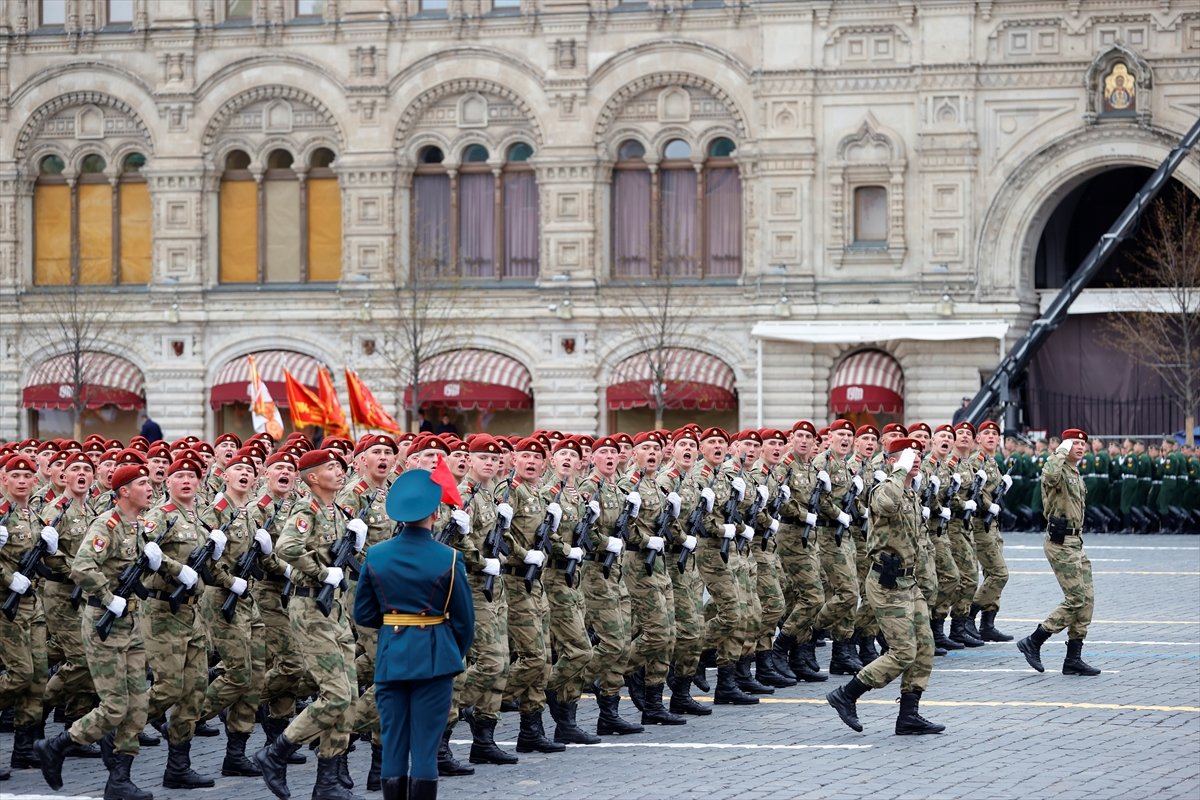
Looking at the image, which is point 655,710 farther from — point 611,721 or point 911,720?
point 911,720

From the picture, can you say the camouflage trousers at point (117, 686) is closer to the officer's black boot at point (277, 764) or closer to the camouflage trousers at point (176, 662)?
the camouflage trousers at point (176, 662)

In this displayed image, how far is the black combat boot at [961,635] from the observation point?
18062mm

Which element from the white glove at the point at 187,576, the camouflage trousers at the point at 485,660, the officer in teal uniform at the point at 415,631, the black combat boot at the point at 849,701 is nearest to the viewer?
the officer in teal uniform at the point at 415,631

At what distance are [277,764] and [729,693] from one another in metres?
4.48

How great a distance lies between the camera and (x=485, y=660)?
12367mm

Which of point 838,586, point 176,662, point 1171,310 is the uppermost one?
point 1171,310

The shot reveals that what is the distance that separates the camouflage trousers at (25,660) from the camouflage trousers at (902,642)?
17.3 feet

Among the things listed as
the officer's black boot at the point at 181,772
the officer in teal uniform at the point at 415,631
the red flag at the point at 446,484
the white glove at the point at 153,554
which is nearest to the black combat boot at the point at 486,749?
the officer's black boot at the point at 181,772

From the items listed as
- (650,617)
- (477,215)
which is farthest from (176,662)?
(477,215)

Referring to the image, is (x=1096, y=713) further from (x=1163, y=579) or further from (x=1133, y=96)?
(x=1133, y=96)

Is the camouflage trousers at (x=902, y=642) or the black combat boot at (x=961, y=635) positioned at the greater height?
the camouflage trousers at (x=902, y=642)

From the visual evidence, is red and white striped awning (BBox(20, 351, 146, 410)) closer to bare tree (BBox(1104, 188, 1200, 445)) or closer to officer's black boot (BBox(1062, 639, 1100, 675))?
bare tree (BBox(1104, 188, 1200, 445))

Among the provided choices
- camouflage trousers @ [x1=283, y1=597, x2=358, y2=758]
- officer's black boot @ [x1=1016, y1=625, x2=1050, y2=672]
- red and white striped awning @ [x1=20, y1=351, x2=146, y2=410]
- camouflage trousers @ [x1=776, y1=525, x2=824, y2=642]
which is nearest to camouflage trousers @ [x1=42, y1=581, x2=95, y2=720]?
camouflage trousers @ [x1=283, y1=597, x2=358, y2=758]

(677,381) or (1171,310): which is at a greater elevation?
(1171,310)
